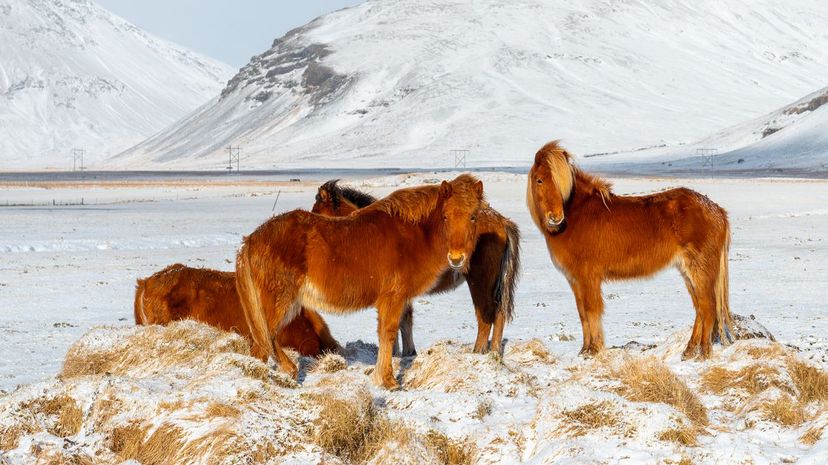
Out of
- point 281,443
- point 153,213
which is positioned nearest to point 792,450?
point 281,443

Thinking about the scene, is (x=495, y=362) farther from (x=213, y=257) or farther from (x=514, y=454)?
(x=213, y=257)

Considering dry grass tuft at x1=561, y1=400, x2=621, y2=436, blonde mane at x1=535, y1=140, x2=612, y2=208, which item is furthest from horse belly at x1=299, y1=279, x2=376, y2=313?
blonde mane at x1=535, y1=140, x2=612, y2=208

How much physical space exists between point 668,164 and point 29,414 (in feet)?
386

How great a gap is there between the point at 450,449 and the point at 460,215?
8.14ft

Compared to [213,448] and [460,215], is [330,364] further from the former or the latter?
[213,448]

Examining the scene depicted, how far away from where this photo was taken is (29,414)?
7.55 m

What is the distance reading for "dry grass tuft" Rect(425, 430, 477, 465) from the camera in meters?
7.38

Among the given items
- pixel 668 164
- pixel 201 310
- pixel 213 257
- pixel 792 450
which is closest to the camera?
pixel 792 450

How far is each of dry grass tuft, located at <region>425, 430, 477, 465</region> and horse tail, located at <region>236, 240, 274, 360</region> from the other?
7.96 ft

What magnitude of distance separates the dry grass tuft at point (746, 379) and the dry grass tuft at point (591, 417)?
159cm

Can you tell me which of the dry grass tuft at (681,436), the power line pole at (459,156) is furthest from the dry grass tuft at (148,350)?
the power line pole at (459,156)

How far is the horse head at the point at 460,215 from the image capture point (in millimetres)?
8977

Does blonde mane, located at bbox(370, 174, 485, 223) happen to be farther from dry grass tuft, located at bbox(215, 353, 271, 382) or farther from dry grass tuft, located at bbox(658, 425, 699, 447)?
dry grass tuft, located at bbox(658, 425, 699, 447)

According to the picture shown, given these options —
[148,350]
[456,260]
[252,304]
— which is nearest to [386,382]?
[456,260]
